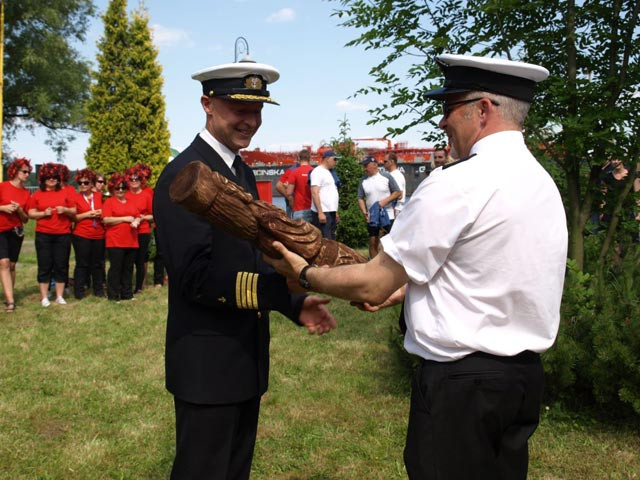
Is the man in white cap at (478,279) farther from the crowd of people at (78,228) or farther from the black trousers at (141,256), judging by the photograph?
the black trousers at (141,256)

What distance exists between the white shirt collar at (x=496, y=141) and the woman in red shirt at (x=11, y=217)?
8.27m

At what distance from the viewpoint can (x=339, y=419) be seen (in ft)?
16.6

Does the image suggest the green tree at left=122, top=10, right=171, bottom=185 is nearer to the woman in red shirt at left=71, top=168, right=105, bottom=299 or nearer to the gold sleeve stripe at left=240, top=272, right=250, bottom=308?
the woman in red shirt at left=71, top=168, right=105, bottom=299

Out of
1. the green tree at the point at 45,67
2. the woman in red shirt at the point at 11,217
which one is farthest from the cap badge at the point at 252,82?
the green tree at the point at 45,67

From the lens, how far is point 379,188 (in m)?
11.6

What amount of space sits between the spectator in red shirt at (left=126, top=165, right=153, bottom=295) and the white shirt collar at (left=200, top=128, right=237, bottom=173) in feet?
26.2

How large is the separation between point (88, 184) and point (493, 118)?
30.7 feet

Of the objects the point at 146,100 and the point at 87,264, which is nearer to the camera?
the point at 87,264

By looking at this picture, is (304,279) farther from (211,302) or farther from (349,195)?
(349,195)

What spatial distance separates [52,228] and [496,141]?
8.93 metres

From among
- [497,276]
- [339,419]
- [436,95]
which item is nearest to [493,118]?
[436,95]

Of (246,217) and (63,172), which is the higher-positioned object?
(63,172)

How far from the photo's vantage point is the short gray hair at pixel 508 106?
6.98ft

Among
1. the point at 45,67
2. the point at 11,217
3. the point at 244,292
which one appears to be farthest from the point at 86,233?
the point at 45,67
